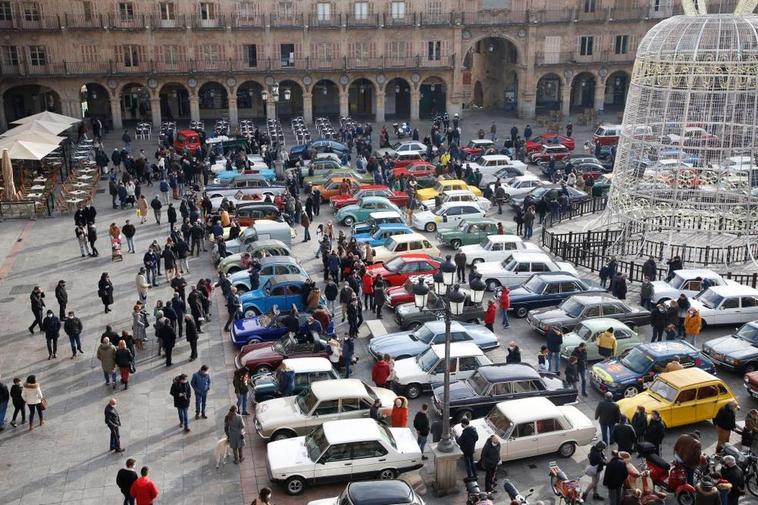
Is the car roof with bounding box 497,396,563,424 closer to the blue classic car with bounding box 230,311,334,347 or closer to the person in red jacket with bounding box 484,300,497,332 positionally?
the person in red jacket with bounding box 484,300,497,332

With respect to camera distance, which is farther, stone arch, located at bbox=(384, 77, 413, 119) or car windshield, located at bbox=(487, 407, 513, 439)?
stone arch, located at bbox=(384, 77, 413, 119)

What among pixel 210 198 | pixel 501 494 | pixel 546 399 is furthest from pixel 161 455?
pixel 210 198

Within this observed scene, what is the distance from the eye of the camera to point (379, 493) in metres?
14.7

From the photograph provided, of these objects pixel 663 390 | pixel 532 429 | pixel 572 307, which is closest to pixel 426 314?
pixel 572 307

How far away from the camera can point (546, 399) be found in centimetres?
1855

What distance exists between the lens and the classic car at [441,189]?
37.8 metres

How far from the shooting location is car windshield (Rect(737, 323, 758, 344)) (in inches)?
869

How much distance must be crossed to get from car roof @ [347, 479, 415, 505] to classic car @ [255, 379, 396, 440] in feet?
11.4

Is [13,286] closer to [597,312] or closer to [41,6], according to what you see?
[597,312]

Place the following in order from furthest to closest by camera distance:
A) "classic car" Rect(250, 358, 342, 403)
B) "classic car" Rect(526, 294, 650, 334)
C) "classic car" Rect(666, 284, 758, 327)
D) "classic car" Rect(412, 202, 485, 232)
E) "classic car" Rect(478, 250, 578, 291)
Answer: "classic car" Rect(412, 202, 485, 232), "classic car" Rect(478, 250, 578, 291), "classic car" Rect(666, 284, 758, 327), "classic car" Rect(526, 294, 650, 334), "classic car" Rect(250, 358, 342, 403)

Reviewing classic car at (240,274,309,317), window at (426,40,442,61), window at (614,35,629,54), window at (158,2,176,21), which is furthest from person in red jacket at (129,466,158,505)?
window at (614,35,629,54)

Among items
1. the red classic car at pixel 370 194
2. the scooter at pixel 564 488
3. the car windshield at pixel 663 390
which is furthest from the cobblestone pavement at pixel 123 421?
the red classic car at pixel 370 194

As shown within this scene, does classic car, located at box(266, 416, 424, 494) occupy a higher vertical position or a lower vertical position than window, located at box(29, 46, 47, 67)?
lower

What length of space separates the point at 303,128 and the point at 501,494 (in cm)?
3871
